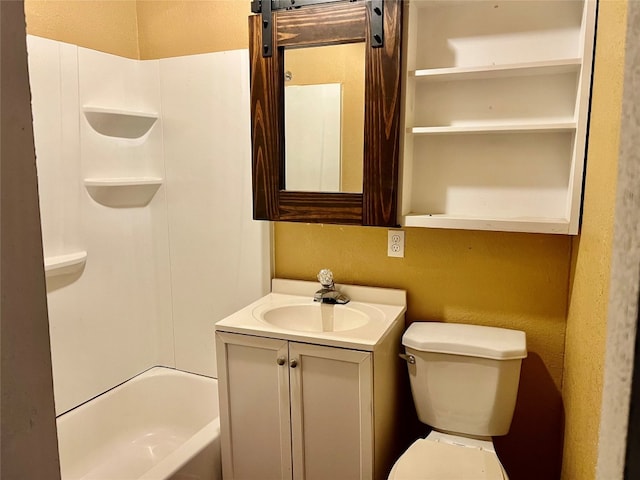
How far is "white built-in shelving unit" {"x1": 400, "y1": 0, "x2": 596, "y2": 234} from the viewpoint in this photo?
1.72 metres

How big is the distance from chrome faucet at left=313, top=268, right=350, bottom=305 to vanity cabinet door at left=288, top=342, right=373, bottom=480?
0.40m

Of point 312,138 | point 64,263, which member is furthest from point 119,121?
point 312,138

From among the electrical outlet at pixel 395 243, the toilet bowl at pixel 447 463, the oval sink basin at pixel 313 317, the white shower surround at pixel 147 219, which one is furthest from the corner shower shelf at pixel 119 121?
the toilet bowl at pixel 447 463

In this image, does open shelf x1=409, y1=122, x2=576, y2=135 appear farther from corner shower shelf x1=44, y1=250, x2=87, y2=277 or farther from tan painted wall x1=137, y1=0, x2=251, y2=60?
corner shower shelf x1=44, y1=250, x2=87, y2=277

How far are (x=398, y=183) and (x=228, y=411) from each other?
1069 millimetres

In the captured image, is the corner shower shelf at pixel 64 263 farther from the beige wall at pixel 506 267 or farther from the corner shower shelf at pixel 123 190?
the beige wall at pixel 506 267

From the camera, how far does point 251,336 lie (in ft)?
5.94

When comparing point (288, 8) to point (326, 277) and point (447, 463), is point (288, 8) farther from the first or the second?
point (447, 463)

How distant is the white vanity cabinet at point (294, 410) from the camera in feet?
5.57

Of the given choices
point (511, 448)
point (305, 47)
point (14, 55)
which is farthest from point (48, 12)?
point (511, 448)

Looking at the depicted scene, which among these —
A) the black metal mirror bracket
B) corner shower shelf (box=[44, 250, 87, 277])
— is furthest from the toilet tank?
corner shower shelf (box=[44, 250, 87, 277])

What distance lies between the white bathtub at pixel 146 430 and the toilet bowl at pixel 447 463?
0.79 metres

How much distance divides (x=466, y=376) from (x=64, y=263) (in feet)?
5.43

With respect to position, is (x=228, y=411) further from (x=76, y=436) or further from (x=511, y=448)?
(x=511, y=448)
